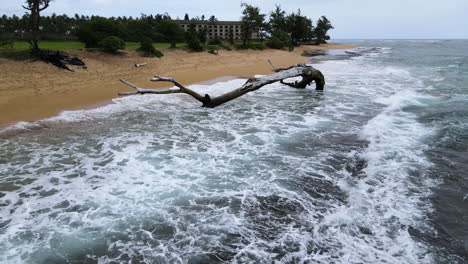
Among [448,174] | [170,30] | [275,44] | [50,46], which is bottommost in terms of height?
[448,174]

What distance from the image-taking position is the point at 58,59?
1619cm

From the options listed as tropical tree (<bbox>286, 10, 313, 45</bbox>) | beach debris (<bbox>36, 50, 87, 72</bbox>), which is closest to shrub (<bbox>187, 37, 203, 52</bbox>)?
beach debris (<bbox>36, 50, 87, 72</bbox>)

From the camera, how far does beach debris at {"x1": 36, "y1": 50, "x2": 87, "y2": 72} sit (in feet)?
52.1

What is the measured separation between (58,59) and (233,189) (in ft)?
49.4

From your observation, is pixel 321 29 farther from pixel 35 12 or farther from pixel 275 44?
pixel 35 12

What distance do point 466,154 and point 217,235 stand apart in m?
6.36

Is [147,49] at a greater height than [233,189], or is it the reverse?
[147,49]

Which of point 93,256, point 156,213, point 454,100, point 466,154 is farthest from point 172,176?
point 454,100

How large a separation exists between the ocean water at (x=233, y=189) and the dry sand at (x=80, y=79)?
60.1 inches

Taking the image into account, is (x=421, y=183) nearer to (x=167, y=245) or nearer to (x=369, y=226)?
(x=369, y=226)

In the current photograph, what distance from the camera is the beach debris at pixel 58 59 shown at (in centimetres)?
1589

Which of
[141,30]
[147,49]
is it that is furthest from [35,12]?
[141,30]

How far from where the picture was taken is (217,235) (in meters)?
4.17

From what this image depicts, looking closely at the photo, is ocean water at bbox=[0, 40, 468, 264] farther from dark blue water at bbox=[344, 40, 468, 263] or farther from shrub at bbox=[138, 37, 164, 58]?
shrub at bbox=[138, 37, 164, 58]
